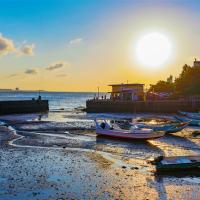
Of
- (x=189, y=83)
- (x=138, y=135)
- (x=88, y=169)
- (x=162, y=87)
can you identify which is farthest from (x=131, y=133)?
(x=162, y=87)

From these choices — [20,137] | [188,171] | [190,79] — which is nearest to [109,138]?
[20,137]

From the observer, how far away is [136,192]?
60.5 ft

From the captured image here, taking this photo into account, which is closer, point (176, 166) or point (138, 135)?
point (176, 166)

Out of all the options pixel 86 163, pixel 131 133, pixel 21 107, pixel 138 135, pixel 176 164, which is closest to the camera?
pixel 176 164

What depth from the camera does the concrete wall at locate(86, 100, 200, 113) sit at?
78.3 meters

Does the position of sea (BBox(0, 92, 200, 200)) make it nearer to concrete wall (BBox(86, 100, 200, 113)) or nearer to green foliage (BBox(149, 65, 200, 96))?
concrete wall (BBox(86, 100, 200, 113))

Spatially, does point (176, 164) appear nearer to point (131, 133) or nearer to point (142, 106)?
point (131, 133)

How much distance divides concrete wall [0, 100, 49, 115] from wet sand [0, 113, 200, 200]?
4131 centimetres

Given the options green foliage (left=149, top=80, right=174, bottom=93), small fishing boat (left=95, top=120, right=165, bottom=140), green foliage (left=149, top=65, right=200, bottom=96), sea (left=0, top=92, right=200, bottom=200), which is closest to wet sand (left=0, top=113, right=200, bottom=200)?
sea (left=0, top=92, right=200, bottom=200)

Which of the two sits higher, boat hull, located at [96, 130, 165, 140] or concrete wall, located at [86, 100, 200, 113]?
concrete wall, located at [86, 100, 200, 113]

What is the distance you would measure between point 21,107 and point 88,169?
197 ft

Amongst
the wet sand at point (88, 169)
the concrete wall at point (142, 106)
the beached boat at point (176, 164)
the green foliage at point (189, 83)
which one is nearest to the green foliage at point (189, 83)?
the green foliage at point (189, 83)

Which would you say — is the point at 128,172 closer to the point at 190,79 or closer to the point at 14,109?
the point at 14,109

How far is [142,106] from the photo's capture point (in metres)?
81.1
